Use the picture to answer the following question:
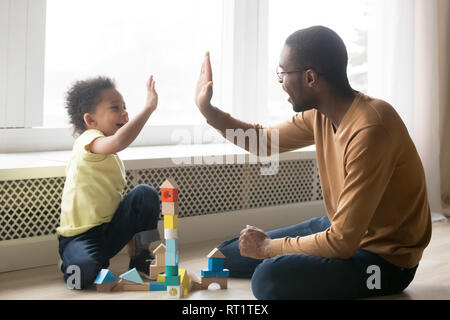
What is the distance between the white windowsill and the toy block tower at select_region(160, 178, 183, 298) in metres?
0.53

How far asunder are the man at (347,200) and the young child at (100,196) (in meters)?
0.33

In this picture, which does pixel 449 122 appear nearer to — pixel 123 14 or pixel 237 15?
pixel 237 15

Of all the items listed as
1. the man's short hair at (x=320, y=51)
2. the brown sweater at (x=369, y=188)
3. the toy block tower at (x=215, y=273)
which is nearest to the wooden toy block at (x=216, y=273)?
the toy block tower at (x=215, y=273)

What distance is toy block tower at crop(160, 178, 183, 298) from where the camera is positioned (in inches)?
62.8

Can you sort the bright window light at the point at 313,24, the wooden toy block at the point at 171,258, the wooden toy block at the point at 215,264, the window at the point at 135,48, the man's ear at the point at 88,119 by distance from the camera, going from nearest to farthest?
the wooden toy block at the point at 171,258
the wooden toy block at the point at 215,264
the man's ear at the point at 88,119
the window at the point at 135,48
the bright window light at the point at 313,24

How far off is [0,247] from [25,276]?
116mm

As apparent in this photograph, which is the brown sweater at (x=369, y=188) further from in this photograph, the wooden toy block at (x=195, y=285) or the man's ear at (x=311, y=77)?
the wooden toy block at (x=195, y=285)

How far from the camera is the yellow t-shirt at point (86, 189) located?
183cm

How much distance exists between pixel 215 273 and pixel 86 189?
16.4 inches

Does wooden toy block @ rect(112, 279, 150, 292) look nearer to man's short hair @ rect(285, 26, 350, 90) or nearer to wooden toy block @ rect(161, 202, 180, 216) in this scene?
wooden toy block @ rect(161, 202, 180, 216)

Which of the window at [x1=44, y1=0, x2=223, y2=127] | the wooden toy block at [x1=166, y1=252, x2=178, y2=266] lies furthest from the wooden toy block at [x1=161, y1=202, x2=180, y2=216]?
the window at [x1=44, y1=0, x2=223, y2=127]

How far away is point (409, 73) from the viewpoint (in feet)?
9.62

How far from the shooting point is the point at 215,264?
5.82 feet

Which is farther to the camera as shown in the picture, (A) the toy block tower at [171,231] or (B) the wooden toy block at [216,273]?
(B) the wooden toy block at [216,273]
